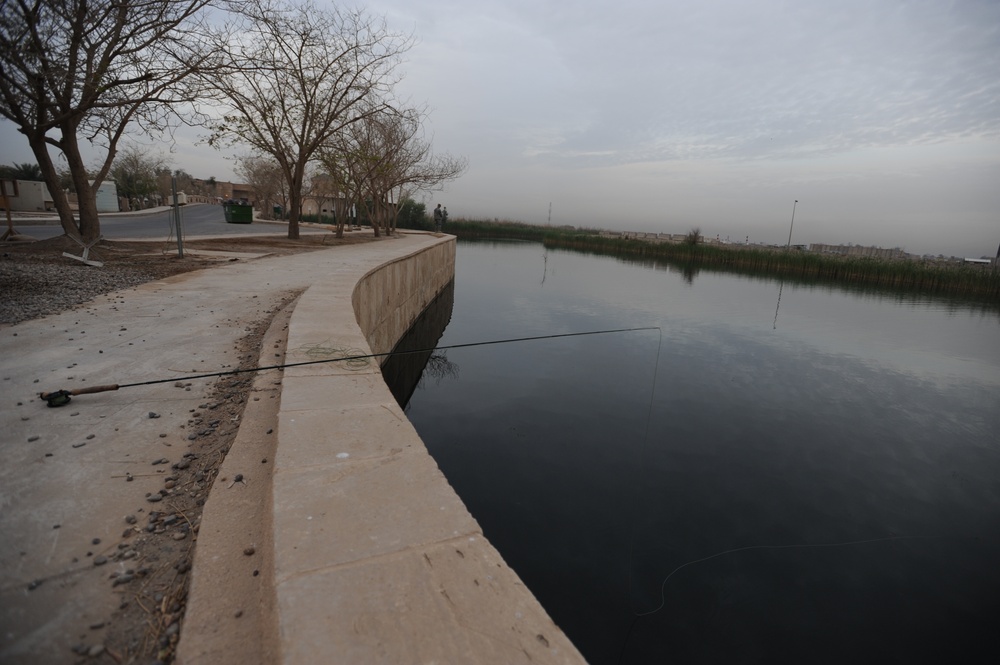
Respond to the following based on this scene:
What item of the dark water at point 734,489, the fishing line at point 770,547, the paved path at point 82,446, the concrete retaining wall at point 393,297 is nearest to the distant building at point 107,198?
the concrete retaining wall at point 393,297

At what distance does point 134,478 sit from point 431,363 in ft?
24.7

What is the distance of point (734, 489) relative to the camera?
5.12 metres

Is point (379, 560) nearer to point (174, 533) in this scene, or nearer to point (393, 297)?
point (174, 533)

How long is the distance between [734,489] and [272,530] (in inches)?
194

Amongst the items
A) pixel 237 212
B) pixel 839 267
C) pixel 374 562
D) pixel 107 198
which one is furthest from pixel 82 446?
pixel 107 198

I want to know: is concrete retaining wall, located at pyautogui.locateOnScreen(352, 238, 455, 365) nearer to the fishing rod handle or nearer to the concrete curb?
the fishing rod handle

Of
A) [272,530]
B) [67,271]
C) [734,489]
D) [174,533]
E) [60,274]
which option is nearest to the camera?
[272,530]

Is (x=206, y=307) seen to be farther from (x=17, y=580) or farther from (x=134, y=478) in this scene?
(x=17, y=580)

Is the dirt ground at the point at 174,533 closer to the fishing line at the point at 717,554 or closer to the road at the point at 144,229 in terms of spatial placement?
the fishing line at the point at 717,554

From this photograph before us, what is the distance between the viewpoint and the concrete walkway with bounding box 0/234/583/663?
3.98ft

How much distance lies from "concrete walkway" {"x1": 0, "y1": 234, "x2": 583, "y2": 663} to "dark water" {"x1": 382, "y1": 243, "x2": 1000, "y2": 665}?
7.38ft

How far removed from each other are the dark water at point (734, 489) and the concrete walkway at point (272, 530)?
2.25 m

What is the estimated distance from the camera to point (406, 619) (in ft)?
4.01

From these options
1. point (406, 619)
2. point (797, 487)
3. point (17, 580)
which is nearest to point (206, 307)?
point (17, 580)
